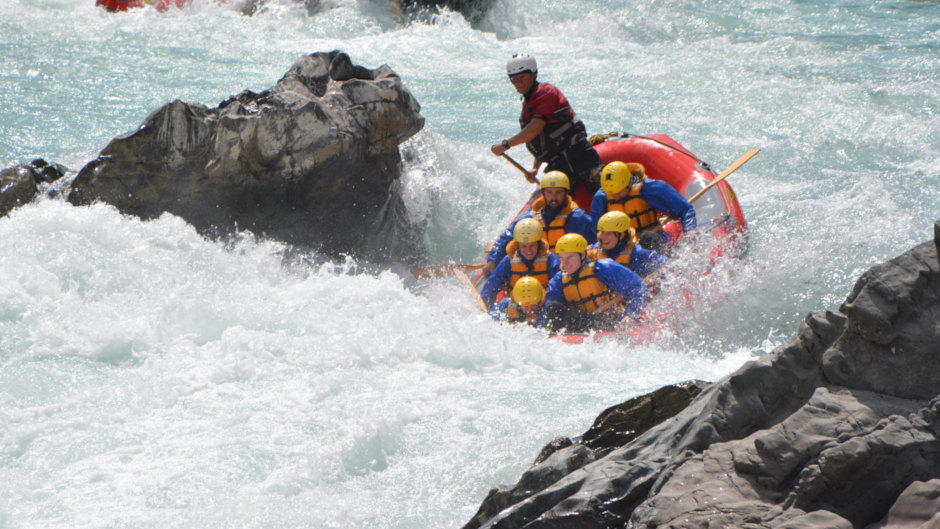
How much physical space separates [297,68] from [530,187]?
→ 2.64 m

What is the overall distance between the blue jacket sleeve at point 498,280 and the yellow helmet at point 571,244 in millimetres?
630

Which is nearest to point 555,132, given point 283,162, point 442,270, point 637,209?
point 637,209

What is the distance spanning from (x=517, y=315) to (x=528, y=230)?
0.66m

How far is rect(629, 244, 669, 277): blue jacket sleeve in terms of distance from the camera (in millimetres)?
5992

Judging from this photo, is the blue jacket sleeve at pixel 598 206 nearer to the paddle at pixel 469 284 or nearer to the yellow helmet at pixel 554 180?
the yellow helmet at pixel 554 180

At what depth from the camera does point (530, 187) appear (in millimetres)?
8812

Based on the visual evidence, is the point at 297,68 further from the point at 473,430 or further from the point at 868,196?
the point at 868,196

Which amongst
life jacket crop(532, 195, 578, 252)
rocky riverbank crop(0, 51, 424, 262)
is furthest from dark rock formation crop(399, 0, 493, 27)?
life jacket crop(532, 195, 578, 252)

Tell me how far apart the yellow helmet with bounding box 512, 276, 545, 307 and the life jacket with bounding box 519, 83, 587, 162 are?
1.43 m

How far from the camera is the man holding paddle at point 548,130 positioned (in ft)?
22.1

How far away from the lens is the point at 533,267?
6344 mm

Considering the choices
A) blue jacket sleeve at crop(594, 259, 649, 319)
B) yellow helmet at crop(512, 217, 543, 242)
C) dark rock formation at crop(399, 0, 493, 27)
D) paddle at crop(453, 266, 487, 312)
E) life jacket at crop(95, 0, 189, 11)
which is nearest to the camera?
blue jacket sleeve at crop(594, 259, 649, 319)

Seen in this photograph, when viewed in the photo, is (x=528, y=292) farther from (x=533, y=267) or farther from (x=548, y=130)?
(x=548, y=130)

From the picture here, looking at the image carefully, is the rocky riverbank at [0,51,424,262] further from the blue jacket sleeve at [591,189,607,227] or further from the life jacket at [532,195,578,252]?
the blue jacket sleeve at [591,189,607,227]
